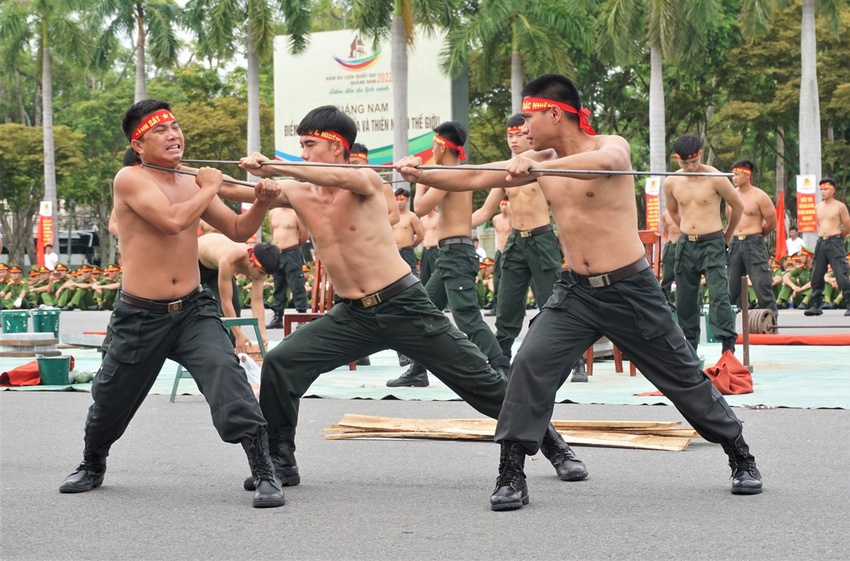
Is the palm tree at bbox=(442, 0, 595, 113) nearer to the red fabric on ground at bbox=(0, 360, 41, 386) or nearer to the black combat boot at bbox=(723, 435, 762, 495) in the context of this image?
the red fabric on ground at bbox=(0, 360, 41, 386)

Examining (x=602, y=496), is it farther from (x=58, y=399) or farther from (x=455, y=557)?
(x=58, y=399)

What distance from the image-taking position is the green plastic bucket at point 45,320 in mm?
15211

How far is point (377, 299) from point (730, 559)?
7.45ft

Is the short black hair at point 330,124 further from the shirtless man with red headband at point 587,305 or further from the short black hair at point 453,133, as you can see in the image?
the short black hair at point 453,133

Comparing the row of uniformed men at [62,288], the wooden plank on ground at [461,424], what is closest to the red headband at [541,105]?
the wooden plank on ground at [461,424]

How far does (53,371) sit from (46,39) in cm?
3135

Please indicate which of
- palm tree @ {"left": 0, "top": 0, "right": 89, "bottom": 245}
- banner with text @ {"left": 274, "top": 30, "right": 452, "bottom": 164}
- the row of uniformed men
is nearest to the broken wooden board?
the row of uniformed men

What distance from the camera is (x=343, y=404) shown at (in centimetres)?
965

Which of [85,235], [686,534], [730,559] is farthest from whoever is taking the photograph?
[85,235]

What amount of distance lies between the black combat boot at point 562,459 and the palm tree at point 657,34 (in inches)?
905

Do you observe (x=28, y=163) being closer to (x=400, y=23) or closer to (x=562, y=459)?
(x=400, y=23)

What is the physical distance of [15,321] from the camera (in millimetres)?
15531

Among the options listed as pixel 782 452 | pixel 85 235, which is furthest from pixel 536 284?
pixel 85 235

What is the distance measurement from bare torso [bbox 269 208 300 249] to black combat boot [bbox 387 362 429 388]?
7.49 meters
